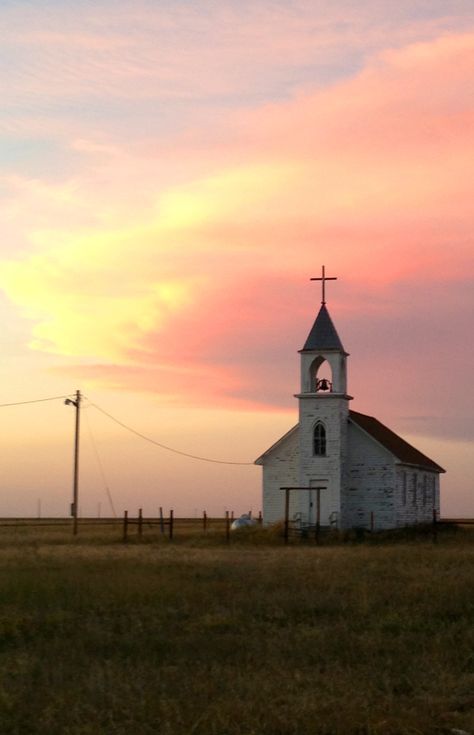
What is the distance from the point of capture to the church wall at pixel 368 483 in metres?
50.2

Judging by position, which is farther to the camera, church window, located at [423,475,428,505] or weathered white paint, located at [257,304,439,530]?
church window, located at [423,475,428,505]

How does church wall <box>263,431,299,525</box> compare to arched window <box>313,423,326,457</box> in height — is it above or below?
below

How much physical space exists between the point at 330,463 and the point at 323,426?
1.74 metres

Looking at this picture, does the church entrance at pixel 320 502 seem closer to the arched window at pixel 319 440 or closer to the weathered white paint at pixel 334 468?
the weathered white paint at pixel 334 468

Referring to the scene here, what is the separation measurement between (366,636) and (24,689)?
574 centimetres

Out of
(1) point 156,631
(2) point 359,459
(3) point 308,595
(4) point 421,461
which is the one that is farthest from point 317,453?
(1) point 156,631

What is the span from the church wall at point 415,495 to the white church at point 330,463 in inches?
3.9

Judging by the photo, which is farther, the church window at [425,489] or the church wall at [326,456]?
the church window at [425,489]

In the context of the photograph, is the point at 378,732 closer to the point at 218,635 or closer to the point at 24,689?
the point at 24,689

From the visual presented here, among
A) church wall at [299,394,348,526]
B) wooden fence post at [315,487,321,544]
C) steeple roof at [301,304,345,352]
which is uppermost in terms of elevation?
steeple roof at [301,304,345,352]

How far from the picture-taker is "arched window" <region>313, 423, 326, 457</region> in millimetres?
49500

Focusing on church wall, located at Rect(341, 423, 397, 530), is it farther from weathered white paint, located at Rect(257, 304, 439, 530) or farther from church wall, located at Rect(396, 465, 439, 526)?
church wall, located at Rect(396, 465, 439, 526)

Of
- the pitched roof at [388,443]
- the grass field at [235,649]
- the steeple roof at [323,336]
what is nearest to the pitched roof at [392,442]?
the pitched roof at [388,443]

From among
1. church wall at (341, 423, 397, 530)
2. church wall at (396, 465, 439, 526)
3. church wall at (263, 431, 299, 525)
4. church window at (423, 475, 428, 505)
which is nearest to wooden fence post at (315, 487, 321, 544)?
church wall at (341, 423, 397, 530)
